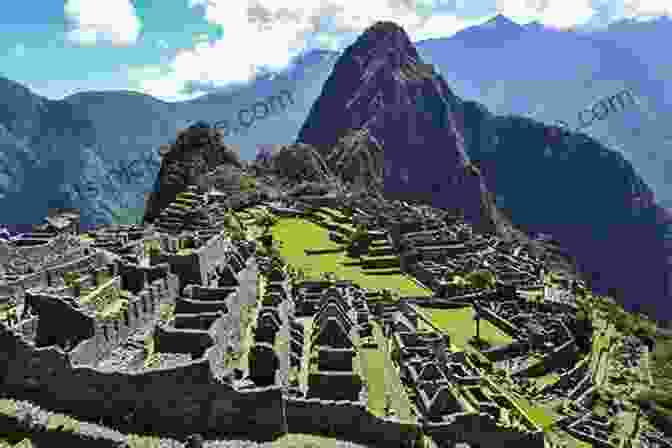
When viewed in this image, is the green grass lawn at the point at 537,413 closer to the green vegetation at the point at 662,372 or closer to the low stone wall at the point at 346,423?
the low stone wall at the point at 346,423

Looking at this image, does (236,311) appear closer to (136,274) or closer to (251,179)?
(136,274)

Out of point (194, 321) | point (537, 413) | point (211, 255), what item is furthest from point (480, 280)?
point (194, 321)

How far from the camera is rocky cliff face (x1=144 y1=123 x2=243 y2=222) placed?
121 metres

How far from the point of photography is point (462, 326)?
50.1 meters

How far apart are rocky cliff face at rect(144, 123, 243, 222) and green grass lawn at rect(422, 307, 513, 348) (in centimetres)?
7232

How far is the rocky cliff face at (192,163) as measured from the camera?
12094 cm

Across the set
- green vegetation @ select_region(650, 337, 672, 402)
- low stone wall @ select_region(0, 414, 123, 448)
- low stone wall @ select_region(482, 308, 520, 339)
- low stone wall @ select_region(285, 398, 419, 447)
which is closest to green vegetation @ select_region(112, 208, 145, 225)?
low stone wall @ select_region(482, 308, 520, 339)

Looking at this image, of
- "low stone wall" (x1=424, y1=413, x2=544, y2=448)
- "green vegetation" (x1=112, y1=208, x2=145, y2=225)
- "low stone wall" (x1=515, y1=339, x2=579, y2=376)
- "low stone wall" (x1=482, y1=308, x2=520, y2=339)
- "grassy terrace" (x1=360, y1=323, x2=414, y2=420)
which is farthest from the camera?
"green vegetation" (x1=112, y1=208, x2=145, y2=225)

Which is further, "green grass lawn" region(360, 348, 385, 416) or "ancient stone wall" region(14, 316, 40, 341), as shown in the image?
"green grass lawn" region(360, 348, 385, 416)

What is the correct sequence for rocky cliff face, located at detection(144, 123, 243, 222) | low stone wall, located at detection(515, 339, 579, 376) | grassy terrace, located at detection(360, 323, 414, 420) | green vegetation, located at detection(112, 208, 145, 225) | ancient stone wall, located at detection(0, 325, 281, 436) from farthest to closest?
green vegetation, located at detection(112, 208, 145, 225)
rocky cliff face, located at detection(144, 123, 243, 222)
low stone wall, located at detection(515, 339, 579, 376)
grassy terrace, located at detection(360, 323, 414, 420)
ancient stone wall, located at detection(0, 325, 281, 436)

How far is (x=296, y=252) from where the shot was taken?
6644 cm

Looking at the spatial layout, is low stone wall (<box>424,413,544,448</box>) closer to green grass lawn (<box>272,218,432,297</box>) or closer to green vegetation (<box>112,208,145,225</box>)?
green grass lawn (<box>272,218,432,297</box>)

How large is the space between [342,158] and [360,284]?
5430 inches

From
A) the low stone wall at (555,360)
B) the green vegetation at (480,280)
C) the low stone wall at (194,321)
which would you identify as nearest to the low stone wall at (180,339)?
the low stone wall at (194,321)
